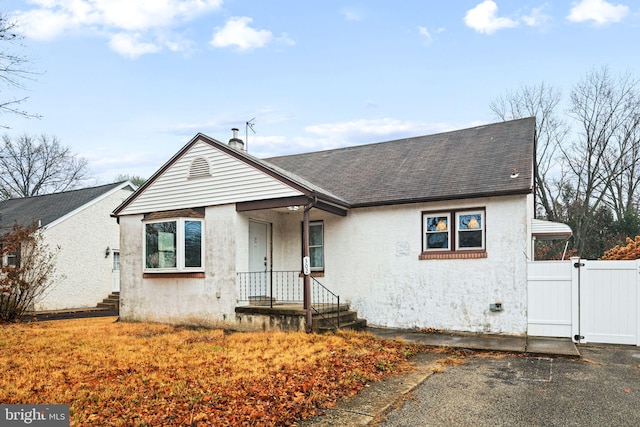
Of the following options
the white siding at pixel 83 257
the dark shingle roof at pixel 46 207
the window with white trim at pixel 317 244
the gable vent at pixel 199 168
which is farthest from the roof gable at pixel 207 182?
the dark shingle roof at pixel 46 207

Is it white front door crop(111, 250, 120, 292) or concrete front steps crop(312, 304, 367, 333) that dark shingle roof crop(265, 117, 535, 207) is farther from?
white front door crop(111, 250, 120, 292)

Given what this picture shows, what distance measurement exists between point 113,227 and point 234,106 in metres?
9.20

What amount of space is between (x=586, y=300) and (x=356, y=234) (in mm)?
5518

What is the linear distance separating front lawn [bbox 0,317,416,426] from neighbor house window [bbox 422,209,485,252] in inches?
118

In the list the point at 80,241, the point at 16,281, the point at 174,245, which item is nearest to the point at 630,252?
the point at 174,245

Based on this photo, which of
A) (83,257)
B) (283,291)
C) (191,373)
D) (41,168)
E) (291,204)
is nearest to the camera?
(191,373)

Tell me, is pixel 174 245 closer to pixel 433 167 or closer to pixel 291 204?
pixel 291 204

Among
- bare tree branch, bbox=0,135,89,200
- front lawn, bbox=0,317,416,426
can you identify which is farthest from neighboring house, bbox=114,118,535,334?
bare tree branch, bbox=0,135,89,200

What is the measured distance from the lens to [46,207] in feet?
73.5

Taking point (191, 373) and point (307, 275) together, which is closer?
point (191, 373)

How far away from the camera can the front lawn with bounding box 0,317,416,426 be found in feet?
16.7

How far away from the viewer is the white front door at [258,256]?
12680 mm

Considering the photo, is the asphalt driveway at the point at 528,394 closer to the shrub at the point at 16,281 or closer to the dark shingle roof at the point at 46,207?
the shrub at the point at 16,281

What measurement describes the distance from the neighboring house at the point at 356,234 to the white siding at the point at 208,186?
1.4 inches
